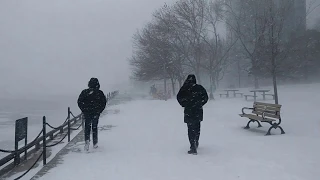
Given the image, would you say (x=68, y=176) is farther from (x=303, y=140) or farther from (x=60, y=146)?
(x=303, y=140)

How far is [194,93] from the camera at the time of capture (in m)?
8.27

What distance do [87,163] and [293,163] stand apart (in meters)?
4.90

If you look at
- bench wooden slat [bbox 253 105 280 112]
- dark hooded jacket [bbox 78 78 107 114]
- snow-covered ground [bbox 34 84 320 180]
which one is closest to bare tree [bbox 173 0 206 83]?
bench wooden slat [bbox 253 105 280 112]

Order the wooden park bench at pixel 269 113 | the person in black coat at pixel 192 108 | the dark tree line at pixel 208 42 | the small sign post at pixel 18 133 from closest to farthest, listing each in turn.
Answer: the small sign post at pixel 18 133 → the person in black coat at pixel 192 108 → the wooden park bench at pixel 269 113 → the dark tree line at pixel 208 42

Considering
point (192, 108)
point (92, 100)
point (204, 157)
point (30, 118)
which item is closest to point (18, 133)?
point (92, 100)

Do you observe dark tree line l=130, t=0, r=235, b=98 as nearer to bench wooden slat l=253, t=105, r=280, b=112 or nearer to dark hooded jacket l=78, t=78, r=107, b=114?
bench wooden slat l=253, t=105, r=280, b=112

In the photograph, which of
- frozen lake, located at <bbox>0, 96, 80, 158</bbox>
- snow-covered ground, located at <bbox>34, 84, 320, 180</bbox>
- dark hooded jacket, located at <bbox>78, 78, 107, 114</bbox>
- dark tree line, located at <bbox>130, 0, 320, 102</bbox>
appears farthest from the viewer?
dark tree line, located at <bbox>130, 0, 320, 102</bbox>

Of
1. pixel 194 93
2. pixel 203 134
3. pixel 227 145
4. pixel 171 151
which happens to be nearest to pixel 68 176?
pixel 171 151

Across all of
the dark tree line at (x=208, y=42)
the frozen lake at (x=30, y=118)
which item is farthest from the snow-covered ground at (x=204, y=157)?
the dark tree line at (x=208, y=42)

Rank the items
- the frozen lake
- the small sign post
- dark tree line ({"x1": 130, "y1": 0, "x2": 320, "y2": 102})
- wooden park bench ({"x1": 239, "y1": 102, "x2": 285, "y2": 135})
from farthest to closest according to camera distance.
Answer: dark tree line ({"x1": 130, "y1": 0, "x2": 320, "y2": 102}), the frozen lake, wooden park bench ({"x1": 239, "y1": 102, "x2": 285, "y2": 135}), the small sign post

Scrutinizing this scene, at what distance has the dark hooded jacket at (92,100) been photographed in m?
8.95

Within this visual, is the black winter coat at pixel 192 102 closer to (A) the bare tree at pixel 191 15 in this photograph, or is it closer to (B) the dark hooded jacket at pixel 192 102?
(B) the dark hooded jacket at pixel 192 102

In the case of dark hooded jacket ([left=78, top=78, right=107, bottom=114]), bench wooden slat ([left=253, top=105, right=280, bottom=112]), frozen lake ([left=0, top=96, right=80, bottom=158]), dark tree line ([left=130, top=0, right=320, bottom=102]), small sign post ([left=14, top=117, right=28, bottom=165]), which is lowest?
frozen lake ([left=0, top=96, right=80, bottom=158])

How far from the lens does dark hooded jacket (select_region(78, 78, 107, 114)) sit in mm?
8945
